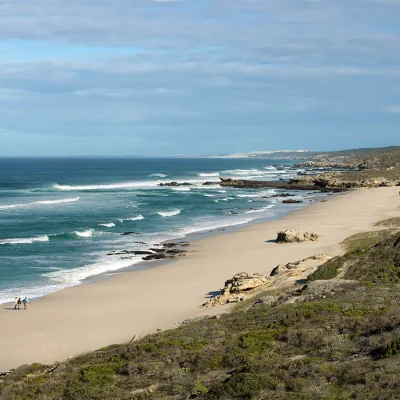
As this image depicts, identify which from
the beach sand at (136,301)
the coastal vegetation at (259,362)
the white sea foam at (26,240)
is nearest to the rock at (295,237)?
the beach sand at (136,301)

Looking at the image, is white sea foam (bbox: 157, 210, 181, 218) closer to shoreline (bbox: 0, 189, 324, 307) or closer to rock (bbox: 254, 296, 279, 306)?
shoreline (bbox: 0, 189, 324, 307)

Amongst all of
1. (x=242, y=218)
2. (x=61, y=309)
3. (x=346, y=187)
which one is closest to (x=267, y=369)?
(x=61, y=309)

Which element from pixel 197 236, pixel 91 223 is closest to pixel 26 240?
pixel 91 223

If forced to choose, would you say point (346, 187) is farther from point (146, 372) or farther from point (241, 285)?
point (146, 372)

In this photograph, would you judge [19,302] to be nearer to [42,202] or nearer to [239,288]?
[239,288]

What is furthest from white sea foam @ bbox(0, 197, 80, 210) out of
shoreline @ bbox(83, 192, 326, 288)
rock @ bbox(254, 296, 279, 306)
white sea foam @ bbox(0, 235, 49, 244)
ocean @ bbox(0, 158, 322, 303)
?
rock @ bbox(254, 296, 279, 306)

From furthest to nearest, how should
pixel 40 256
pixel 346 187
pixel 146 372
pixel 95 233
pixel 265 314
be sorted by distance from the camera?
pixel 346 187 → pixel 95 233 → pixel 40 256 → pixel 265 314 → pixel 146 372

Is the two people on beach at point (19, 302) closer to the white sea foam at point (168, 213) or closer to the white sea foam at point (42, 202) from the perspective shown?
the white sea foam at point (168, 213)
